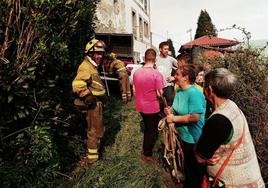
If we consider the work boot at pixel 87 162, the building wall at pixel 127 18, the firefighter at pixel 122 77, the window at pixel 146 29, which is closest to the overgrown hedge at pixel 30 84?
the work boot at pixel 87 162

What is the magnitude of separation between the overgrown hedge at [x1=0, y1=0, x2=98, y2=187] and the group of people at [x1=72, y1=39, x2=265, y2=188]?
19.7 inches

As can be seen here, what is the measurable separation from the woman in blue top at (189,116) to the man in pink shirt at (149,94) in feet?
2.96

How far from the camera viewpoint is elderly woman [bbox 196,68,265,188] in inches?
95.4

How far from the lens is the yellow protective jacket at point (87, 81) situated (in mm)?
4238

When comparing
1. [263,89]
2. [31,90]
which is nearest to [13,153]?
[31,90]

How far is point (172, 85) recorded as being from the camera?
6574 millimetres

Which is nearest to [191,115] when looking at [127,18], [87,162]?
[87,162]

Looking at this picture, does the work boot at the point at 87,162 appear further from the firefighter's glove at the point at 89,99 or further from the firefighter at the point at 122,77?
the firefighter at the point at 122,77

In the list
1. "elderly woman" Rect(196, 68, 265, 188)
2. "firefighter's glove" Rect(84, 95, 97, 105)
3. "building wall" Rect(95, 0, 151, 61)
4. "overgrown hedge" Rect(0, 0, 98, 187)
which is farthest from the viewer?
"building wall" Rect(95, 0, 151, 61)

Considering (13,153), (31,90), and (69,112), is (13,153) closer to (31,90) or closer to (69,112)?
(31,90)

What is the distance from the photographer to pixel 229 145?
246 cm

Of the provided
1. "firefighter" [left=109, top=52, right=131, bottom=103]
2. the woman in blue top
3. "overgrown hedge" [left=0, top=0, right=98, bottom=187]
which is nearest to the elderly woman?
the woman in blue top

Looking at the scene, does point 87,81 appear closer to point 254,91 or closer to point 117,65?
point 254,91

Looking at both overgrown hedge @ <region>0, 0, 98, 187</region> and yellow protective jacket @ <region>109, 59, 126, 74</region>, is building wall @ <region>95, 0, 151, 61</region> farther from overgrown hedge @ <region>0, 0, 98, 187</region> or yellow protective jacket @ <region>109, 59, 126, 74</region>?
overgrown hedge @ <region>0, 0, 98, 187</region>
